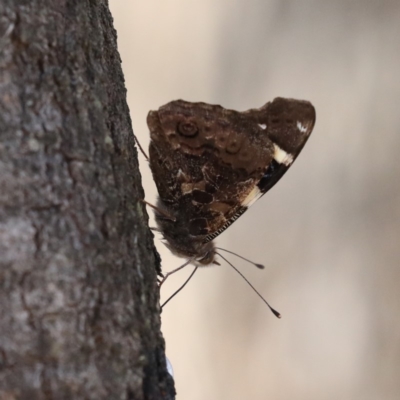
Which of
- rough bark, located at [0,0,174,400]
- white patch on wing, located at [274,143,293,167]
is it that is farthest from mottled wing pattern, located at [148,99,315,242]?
rough bark, located at [0,0,174,400]

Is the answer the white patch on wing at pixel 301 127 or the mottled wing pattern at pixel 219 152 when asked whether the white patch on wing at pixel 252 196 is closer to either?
the mottled wing pattern at pixel 219 152

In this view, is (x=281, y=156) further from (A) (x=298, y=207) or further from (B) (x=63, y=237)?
(A) (x=298, y=207)

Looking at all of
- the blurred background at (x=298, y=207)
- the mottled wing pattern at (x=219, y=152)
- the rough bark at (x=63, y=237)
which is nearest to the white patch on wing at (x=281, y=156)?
the mottled wing pattern at (x=219, y=152)

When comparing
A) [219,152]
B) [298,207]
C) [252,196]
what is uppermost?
[219,152]

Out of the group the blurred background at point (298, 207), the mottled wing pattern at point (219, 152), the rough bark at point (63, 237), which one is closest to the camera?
the rough bark at point (63, 237)

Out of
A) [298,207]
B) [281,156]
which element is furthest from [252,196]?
[298,207]
